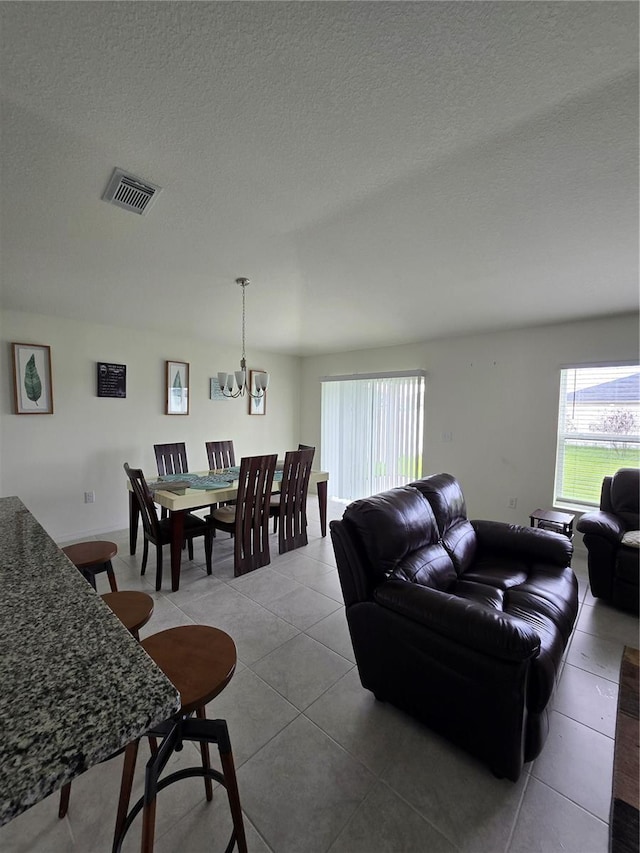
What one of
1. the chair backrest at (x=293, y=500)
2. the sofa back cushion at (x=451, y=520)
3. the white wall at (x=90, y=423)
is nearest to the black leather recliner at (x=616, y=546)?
the sofa back cushion at (x=451, y=520)

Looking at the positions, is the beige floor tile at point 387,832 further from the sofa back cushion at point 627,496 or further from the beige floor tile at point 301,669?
the sofa back cushion at point 627,496

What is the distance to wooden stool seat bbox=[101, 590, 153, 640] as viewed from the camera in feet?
4.41

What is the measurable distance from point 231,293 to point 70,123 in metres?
1.83

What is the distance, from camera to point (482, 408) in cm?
429

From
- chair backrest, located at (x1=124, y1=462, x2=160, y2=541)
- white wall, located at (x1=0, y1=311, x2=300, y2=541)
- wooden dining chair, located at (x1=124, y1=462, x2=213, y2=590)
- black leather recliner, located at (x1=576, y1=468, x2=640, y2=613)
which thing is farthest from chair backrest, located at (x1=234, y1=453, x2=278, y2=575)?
black leather recliner, located at (x1=576, y1=468, x2=640, y2=613)

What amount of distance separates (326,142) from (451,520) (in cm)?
222

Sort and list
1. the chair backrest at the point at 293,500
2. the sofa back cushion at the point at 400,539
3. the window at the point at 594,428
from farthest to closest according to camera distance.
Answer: the chair backrest at the point at 293,500, the window at the point at 594,428, the sofa back cushion at the point at 400,539

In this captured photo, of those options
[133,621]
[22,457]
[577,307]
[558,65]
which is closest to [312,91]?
[558,65]

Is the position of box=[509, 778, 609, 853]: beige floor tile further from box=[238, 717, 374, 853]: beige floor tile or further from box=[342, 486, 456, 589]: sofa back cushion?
box=[342, 486, 456, 589]: sofa back cushion

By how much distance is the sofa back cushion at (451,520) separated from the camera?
2293mm

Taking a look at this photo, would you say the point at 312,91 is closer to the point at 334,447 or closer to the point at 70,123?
the point at 70,123

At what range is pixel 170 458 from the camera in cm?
403

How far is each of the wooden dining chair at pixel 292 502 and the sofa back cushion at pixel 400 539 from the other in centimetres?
155

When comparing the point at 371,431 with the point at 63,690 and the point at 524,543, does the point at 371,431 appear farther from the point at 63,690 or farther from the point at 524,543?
the point at 63,690
